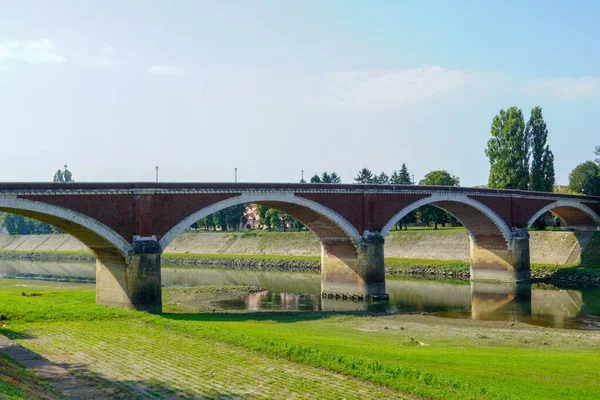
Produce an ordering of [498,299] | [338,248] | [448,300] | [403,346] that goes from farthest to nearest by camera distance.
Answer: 1. [338,248]
2. [498,299]
3. [448,300]
4. [403,346]

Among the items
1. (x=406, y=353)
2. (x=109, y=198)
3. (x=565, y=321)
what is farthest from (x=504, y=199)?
(x=406, y=353)

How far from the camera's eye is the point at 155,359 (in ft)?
47.1

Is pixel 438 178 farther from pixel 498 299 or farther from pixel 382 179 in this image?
pixel 498 299

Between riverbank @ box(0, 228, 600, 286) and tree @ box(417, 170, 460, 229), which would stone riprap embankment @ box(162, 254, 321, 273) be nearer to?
riverbank @ box(0, 228, 600, 286)

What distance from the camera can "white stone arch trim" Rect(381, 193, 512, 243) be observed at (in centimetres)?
4331

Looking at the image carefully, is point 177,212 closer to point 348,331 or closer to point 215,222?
point 348,331

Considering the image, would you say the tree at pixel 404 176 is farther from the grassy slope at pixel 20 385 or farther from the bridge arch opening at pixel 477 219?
the grassy slope at pixel 20 385

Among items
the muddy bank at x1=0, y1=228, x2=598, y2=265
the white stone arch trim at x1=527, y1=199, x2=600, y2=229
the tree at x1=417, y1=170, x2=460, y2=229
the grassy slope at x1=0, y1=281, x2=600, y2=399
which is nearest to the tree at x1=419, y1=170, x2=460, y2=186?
the tree at x1=417, y1=170, x2=460, y2=229

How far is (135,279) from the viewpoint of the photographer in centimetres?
3030

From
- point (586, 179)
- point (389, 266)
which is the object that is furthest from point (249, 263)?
point (586, 179)

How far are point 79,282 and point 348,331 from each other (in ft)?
110

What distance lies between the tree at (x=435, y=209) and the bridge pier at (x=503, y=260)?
888 inches

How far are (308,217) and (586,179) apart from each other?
51.5 metres

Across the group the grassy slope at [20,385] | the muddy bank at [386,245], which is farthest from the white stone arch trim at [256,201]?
the muddy bank at [386,245]
